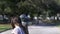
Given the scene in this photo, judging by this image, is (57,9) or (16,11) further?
(57,9)

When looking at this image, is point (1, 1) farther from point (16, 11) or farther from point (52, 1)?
point (52, 1)

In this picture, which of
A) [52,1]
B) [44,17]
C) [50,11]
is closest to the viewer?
[52,1]

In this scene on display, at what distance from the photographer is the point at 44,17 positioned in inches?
1980

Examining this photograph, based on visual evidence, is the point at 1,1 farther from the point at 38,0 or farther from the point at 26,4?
the point at 38,0

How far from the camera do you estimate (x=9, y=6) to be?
31844 mm

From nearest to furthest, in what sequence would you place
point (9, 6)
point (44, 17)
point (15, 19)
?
point (15, 19)
point (9, 6)
point (44, 17)

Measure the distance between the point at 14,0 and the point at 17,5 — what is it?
1285 millimetres

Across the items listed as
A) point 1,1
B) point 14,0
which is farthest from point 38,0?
point 1,1

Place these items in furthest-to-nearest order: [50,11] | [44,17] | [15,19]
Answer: [44,17], [50,11], [15,19]

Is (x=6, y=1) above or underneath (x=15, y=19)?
above

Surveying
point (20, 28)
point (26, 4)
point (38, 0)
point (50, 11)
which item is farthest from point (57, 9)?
point (20, 28)

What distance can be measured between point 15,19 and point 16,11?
28.1 metres

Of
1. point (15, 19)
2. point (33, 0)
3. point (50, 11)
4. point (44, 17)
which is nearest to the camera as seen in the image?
point (15, 19)

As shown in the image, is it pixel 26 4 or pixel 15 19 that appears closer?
pixel 15 19
